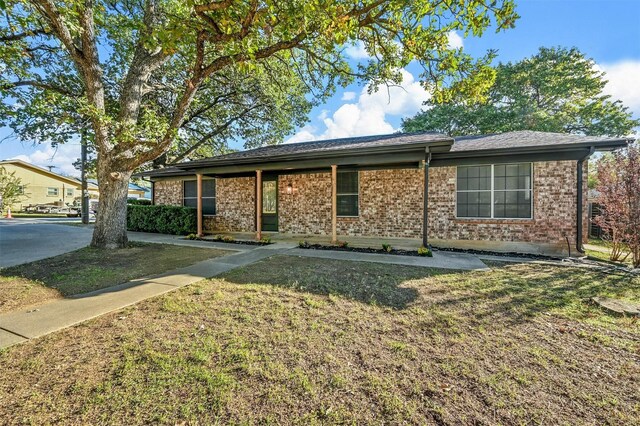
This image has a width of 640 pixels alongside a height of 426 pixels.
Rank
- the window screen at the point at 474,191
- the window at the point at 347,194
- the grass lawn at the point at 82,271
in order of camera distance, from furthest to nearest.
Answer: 1. the window at the point at 347,194
2. the window screen at the point at 474,191
3. the grass lawn at the point at 82,271

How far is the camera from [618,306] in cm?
377

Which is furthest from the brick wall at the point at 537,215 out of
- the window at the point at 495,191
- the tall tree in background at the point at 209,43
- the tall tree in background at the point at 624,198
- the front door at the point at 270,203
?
the front door at the point at 270,203

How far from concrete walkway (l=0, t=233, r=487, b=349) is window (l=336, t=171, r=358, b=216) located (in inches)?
121

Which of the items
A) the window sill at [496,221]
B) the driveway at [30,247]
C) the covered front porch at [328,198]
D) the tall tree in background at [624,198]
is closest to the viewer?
the tall tree in background at [624,198]

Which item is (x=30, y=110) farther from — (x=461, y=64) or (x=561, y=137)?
(x=561, y=137)

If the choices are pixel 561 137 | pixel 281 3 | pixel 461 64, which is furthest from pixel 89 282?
pixel 561 137

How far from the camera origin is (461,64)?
6.08 m

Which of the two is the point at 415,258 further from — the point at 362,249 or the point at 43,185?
the point at 43,185

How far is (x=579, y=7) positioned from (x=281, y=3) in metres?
7.39

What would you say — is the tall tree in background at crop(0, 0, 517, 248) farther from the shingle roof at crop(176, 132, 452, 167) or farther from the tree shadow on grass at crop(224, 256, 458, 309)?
the tree shadow on grass at crop(224, 256, 458, 309)

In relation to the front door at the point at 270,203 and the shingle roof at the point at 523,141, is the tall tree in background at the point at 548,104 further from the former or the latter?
the front door at the point at 270,203

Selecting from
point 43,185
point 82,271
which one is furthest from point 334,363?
point 43,185

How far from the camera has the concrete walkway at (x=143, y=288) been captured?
10.2 feet

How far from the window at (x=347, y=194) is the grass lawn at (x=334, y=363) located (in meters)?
6.58
